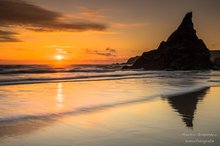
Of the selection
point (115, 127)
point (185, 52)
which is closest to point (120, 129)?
point (115, 127)

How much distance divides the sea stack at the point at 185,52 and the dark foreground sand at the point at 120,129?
68488 mm

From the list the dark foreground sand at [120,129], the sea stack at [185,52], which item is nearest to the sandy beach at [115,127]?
the dark foreground sand at [120,129]

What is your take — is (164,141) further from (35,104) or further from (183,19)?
(183,19)

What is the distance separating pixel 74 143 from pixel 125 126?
2.02 meters

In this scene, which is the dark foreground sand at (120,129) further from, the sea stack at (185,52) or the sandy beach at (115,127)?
the sea stack at (185,52)

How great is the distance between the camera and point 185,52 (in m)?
78.9

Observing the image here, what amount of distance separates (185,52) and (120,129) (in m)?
75.3

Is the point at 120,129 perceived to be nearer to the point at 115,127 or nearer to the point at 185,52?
the point at 115,127

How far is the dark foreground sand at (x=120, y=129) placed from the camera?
6.21m

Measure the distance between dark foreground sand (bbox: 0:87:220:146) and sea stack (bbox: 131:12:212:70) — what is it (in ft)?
225

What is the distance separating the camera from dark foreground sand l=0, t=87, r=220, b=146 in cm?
621

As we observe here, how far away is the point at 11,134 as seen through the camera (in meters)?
6.88

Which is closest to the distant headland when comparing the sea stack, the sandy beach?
the sea stack

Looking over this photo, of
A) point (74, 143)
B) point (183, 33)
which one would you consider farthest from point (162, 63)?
point (74, 143)
